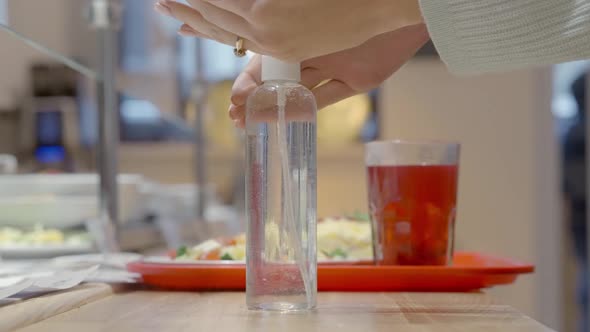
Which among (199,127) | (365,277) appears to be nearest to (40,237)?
(365,277)

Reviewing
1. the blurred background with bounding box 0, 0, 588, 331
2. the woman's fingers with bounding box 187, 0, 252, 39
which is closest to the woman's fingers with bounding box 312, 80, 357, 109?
the woman's fingers with bounding box 187, 0, 252, 39

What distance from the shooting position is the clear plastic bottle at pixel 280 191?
2.31ft

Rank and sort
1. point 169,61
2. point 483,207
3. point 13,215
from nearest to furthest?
point 13,215
point 169,61
point 483,207

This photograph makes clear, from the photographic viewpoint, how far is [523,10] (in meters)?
0.66

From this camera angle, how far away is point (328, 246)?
1.09 m

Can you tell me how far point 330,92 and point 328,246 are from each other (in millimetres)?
290

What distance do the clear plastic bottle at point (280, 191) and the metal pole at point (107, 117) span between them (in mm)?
682

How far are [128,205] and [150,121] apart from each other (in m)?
3.01

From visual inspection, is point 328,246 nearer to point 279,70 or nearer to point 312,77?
point 312,77

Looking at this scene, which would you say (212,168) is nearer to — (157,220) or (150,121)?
(150,121)

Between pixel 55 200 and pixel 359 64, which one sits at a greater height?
pixel 359 64

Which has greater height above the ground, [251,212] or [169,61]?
[169,61]

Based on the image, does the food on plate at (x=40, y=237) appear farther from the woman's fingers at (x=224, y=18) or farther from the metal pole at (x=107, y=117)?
the woman's fingers at (x=224, y=18)

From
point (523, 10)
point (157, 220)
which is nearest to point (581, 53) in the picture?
point (523, 10)
